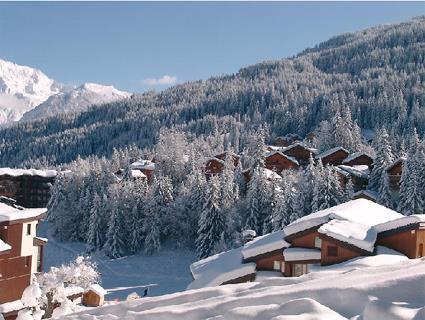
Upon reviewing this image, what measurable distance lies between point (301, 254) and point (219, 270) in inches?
151

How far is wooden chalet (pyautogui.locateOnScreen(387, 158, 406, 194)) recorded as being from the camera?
199 ft

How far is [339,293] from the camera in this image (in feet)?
33.1

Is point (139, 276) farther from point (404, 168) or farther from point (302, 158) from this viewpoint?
point (302, 158)

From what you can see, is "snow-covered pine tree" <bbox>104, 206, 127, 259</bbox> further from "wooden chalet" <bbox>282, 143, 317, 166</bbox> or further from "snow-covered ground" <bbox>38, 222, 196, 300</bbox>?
"wooden chalet" <bbox>282, 143, 317, 166</bbox>

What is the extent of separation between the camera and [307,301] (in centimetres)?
989

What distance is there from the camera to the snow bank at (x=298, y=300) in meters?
9.64

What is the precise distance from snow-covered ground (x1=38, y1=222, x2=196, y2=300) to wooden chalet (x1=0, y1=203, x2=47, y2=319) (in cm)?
2205

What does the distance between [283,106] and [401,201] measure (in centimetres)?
12321

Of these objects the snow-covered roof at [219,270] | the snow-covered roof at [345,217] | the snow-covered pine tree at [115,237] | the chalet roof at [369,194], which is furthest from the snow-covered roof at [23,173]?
Answer: the snow-covered roof at [345,217]

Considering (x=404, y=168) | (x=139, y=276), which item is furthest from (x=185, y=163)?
(x=404, y=168)

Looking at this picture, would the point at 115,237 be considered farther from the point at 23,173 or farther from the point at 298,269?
the point at 23,173

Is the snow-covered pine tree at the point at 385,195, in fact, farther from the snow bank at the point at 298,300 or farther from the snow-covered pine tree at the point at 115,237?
the snow bank at the point at 298,300

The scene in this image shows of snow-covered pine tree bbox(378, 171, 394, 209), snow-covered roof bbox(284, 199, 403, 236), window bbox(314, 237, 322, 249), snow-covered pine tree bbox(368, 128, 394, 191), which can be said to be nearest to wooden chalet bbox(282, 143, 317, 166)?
snow-covered pine tree bbox(368, 128, 394, 191)

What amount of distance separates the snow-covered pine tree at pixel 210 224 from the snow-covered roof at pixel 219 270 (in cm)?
3005
